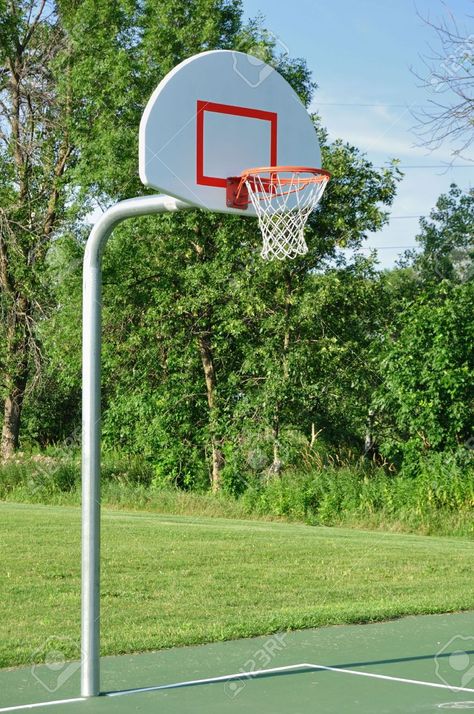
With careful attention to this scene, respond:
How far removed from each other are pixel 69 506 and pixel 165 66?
10.4 m

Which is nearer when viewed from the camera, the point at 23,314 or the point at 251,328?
the point at 251,328

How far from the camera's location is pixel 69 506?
23266 mm

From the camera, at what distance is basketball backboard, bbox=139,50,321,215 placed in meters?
7.37

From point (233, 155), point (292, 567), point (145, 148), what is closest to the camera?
point (145, 148)

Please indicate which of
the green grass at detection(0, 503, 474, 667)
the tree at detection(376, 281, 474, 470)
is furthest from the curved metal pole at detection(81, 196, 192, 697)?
the tree at detection(376, 281, 474, 470)

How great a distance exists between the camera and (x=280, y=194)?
8.21 metres

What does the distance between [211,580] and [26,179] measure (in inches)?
880

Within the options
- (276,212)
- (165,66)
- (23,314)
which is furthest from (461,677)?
(23,314)

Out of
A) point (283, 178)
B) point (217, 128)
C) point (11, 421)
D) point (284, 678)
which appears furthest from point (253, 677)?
point (11, 421)

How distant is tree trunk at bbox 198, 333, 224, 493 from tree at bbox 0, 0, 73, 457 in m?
7.13

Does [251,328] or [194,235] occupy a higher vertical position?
[194,235]

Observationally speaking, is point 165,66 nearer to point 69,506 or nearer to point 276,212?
point 69,506

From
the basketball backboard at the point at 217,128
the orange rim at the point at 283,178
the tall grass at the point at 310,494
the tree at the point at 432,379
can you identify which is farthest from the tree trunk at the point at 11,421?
the orange rim at the point at 283,178

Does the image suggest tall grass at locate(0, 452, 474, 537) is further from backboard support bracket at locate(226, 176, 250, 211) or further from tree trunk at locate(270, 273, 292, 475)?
backboard support bracket at locate(226, 176, 250, 211)
